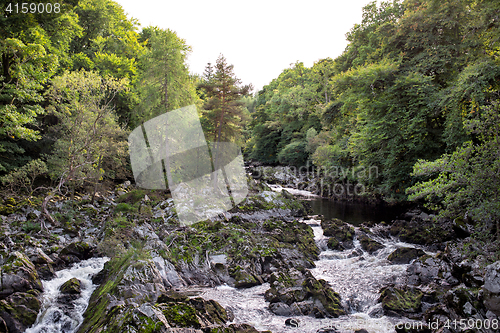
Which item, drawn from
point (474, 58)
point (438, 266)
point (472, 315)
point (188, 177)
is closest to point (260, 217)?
point (188, 177)

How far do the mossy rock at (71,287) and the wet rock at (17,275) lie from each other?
521 mm

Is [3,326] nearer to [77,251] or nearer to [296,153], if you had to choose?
[77,251]

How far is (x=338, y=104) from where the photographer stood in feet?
84.5

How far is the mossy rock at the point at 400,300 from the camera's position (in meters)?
7.00

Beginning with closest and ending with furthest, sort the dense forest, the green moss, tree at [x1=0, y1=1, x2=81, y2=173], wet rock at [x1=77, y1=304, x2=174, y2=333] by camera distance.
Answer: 1. wet rock at [x1=77, y1=304, x2=174, y2=333]
2. the green moss
3. the dense forest
4. tree at [x1=0, y1=1, x2=81, y2=173]

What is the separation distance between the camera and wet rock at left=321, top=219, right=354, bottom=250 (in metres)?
12.7

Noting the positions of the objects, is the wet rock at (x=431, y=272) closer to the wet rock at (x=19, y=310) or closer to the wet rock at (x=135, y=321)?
the wet rock at (x=135, y=321)

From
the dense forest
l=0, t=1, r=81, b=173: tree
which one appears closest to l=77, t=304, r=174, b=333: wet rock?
the dense forest

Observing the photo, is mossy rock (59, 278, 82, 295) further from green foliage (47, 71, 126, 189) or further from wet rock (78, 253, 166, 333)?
green foliage (47, 71, 126, 189)

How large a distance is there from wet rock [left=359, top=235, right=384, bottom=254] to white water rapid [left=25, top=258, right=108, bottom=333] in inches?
436

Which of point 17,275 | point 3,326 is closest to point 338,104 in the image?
point 17,275

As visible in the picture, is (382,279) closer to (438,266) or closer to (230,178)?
(438,266)

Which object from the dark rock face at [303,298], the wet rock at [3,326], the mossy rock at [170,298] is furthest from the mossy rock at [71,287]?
the dark rock face at [303,298]

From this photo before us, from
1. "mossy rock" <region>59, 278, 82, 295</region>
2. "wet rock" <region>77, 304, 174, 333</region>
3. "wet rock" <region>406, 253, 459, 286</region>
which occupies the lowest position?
"wet rock" <region>406, 253, 459, 286</region>
